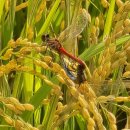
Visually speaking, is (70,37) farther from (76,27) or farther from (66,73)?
(66,73)

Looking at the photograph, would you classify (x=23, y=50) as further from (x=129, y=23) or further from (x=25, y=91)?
(x=25, y=91)

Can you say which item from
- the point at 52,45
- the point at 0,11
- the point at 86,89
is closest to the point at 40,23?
the point at 0,11

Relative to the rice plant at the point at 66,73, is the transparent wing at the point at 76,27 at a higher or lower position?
higher

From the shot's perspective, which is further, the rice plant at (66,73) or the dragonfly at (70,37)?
the dragonfly at (70,37)

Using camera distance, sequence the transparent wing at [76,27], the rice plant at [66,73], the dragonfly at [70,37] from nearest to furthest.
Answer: the rice plant at [66,73] → the dragonfly at [70,37] → the transparent wing at [76,27]

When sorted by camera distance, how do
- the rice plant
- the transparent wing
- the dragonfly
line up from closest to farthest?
the rice plant → the dragonfly → the transparent wing

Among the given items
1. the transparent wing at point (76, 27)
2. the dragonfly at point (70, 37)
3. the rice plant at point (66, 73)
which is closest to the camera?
the rice plant at point (66, 73)
